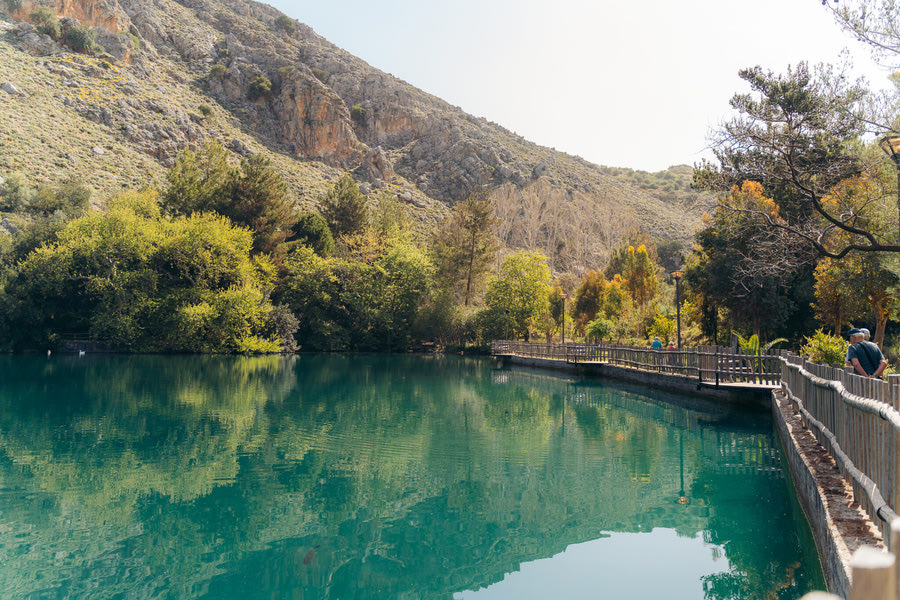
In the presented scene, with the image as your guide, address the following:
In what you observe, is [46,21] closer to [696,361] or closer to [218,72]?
[218,72]

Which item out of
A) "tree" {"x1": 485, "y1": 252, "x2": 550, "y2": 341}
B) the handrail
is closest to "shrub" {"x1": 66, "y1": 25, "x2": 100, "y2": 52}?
"tree" {"x1": 485, "y1": 252, "x2": 550, "y2": 341}

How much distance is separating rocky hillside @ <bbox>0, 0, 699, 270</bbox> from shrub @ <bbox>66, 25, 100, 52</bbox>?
59.8 inches

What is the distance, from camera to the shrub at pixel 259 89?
9012 cm

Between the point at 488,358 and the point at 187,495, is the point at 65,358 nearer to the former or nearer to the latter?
the point at 488,358

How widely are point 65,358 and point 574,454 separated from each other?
126 feet

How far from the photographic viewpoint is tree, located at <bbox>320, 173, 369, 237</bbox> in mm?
59531

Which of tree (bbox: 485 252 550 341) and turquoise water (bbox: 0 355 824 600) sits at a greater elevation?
tree (bbox: 485 252 550 341)

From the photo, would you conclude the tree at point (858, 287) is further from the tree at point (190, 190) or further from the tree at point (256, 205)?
the tree at point (190, 190)

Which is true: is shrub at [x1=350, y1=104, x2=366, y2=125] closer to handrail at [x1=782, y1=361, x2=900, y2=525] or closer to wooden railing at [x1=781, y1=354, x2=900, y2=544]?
wooden railing at [x1=781, y1=354, x2=900, y2=544]

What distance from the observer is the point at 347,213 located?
59875 millimetres

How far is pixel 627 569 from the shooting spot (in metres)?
6.79

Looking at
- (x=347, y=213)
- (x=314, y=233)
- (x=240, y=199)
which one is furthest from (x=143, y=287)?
(x=347, y=213)

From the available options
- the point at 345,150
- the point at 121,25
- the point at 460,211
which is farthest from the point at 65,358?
the point at 121,25

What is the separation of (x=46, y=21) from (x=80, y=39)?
13.0 ft
